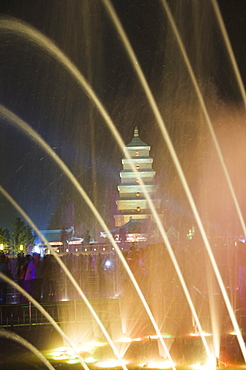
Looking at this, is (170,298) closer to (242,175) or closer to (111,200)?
(242,175)

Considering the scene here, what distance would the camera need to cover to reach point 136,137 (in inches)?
3152

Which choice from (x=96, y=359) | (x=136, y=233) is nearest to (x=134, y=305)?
(x=96, y=359)

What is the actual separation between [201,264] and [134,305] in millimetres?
11728

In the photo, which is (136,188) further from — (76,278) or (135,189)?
(76,278)

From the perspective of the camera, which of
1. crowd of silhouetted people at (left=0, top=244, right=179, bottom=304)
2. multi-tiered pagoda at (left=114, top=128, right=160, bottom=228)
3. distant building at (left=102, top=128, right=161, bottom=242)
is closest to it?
crowd of silhouetted people at (left=0, top=244, right=179, bottom=304)

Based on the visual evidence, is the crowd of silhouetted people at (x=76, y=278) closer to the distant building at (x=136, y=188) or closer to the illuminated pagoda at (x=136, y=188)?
the distant building at (x=136, y=188)

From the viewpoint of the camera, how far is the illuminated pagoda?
75375mm

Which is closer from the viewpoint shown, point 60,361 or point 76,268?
point 60,361

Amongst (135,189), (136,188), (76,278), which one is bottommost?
(76,278)

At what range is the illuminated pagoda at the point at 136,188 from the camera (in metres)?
75.4

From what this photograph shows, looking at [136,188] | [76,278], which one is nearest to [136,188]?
[136,188]

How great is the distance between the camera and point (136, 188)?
76500 millimetres

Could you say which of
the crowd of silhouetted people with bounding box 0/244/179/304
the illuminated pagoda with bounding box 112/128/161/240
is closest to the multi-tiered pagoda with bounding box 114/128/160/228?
the illuminated pagoda with bounding box 112/128/161/240

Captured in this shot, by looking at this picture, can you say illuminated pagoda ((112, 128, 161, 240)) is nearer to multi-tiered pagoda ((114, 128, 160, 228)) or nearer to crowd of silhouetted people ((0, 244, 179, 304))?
multi-tiered pagoda ((114, 128, 160, 228))
